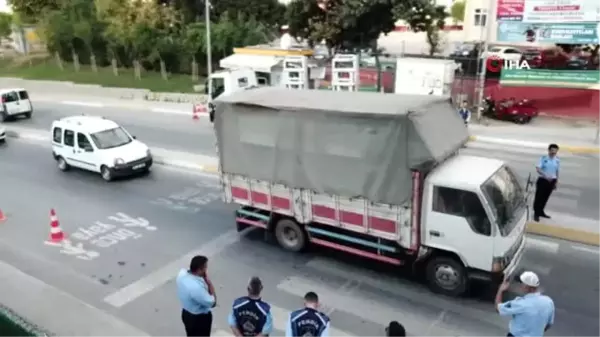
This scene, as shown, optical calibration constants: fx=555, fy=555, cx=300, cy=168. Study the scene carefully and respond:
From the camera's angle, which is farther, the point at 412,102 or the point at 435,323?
the point at 412,102

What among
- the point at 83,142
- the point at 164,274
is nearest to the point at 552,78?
the point at 83,142

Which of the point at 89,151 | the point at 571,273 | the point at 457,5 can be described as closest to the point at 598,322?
the point at 571,273

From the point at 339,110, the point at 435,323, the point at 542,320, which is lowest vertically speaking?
the point at 435,323

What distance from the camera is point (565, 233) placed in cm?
1127

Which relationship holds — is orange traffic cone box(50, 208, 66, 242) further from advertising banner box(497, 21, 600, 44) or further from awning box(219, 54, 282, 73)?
advertising banner box(497, 21, 600, 44)

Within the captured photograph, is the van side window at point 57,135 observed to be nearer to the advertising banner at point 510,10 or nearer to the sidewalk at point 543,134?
the sidewalk at point 543,134

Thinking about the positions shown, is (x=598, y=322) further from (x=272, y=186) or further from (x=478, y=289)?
(x=272, y=186)

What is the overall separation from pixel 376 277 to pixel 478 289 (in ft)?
5.56

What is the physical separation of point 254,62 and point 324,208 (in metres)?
16.5

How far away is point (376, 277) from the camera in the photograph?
31.7 ft

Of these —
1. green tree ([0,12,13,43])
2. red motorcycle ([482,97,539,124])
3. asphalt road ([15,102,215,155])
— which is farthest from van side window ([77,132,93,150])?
green tree ([0,12,13,43])

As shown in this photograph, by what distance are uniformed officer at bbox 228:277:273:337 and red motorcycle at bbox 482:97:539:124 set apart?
1950 cm

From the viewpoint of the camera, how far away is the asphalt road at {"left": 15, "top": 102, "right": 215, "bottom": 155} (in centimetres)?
2012

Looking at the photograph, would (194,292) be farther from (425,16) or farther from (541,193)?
(425,16)
